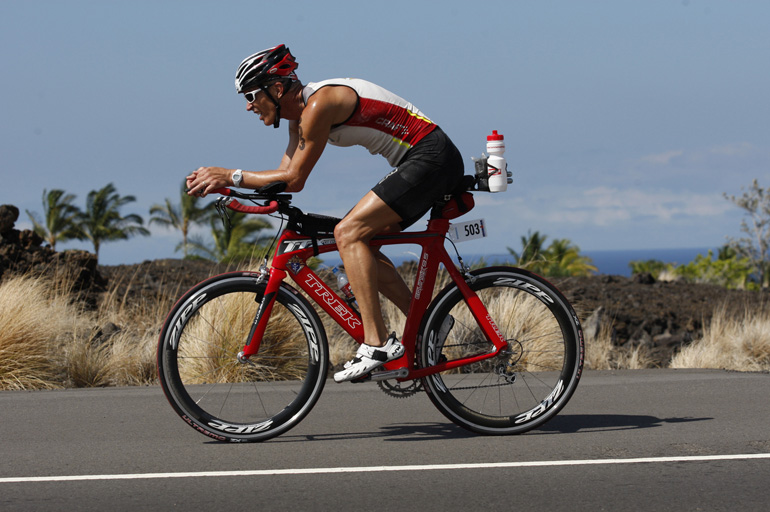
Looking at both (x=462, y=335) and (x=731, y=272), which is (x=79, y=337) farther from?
(x=731, y=272)

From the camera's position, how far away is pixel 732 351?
11.5m

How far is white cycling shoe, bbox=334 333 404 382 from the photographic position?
5527mm

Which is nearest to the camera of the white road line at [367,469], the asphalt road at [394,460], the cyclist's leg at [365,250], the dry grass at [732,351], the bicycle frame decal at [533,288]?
the asphalt road at [394,460]

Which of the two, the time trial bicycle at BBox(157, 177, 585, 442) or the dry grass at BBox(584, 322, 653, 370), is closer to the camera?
the time trial bicycle at BBox(157, 177, 585, 442)

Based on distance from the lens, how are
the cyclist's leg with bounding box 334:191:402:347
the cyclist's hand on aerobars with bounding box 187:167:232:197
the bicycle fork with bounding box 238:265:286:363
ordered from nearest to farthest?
the cyclist's hand on aerobars with bounding box 187:167:232:197
the cyclist's leg with bounding box 334:191:402:347
the bicycle fork with bounding box 238:265:286:363

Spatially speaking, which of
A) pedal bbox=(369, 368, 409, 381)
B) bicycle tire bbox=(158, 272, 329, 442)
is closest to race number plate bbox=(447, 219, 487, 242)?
pedal bbox=(369, 368, 409, 381)

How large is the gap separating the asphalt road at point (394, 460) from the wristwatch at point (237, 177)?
1637 mm

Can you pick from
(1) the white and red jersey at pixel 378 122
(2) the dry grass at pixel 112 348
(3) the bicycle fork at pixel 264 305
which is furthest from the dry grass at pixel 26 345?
(1) the white and red jersey at pixel 378 122

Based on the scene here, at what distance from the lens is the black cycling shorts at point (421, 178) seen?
18.1 feet

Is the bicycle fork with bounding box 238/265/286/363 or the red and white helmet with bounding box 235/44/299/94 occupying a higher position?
the red and white helmet with bounding box 235/44/299/94

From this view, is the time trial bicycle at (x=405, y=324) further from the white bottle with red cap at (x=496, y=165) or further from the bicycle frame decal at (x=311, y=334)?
the white bottle with red cap at (x=496, y=165)

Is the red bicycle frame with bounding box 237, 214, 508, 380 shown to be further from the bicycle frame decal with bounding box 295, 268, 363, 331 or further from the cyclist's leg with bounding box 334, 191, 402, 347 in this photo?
the cyclist's leg with bounding box 334, 191, 402, 347

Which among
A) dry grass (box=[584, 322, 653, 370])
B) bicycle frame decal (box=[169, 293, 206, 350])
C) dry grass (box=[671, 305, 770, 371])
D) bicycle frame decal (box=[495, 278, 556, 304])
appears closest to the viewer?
bicycle frame decal (box=[169, 293, 206, 350])

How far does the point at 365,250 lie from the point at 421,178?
56 centimetres
